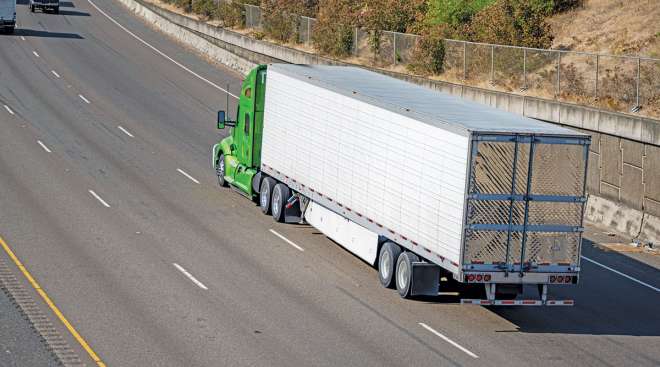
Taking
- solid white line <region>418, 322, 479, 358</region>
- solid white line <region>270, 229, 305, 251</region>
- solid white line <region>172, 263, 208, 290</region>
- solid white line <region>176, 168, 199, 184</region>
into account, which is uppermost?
solid white line <region>176, 168, 199, 184</region>

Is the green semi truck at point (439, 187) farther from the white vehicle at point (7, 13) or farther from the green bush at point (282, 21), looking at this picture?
the white vehicle at point (7, 13)

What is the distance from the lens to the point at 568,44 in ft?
152

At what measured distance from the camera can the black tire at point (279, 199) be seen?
2883 cm

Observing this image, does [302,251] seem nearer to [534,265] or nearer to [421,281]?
[421,281]

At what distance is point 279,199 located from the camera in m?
29.0

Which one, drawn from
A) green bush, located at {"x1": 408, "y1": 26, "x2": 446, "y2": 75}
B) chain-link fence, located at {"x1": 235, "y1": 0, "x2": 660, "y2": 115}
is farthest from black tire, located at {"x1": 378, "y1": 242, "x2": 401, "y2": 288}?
green bush, located at {"x1": 408, "y1": 26, "x2": 446, "y2": 75}

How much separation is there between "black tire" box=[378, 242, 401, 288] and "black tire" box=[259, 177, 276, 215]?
676cm

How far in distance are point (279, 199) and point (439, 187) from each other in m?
8.65

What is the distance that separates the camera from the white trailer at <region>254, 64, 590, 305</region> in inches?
801

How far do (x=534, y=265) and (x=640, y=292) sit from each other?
15.5 feet

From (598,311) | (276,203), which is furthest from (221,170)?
(598,311)

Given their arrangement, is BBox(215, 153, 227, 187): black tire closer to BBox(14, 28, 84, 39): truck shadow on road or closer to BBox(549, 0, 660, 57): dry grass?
Answer: BBox(549, 0, 660, 57): dry grass

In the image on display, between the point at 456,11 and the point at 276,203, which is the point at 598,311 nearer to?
the point at 276,203

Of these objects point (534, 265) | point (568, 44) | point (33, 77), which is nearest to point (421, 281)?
point (534, 265)
